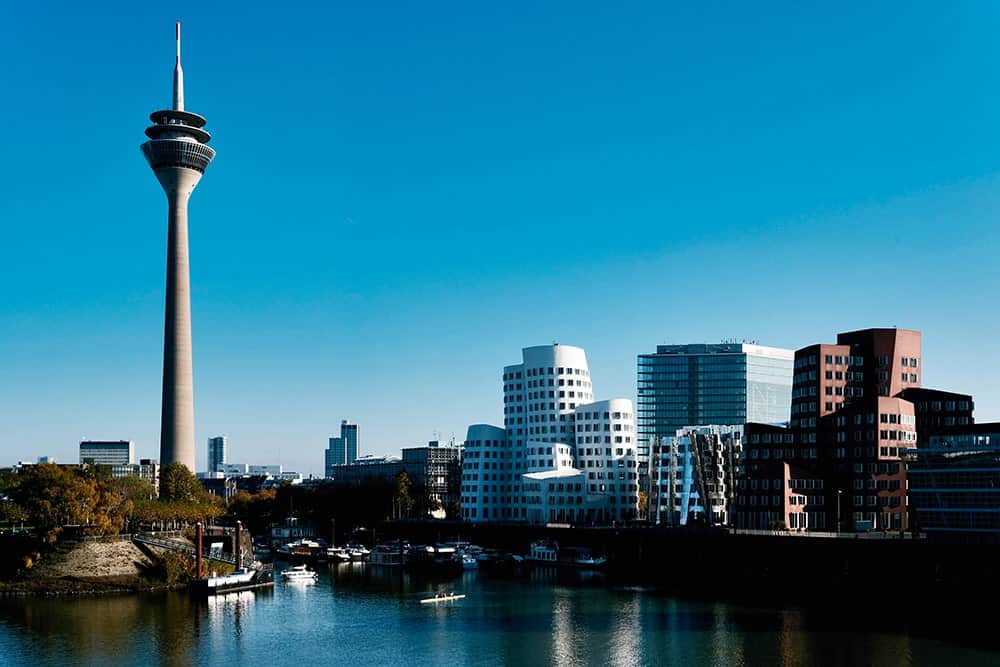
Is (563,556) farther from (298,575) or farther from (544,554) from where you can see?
(298,575)

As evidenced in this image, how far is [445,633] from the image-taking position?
10712 centimetres

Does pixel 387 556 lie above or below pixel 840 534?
below

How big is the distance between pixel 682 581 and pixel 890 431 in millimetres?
37879

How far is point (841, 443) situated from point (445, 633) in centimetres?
8305

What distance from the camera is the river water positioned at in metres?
93.0

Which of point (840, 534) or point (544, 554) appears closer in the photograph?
point (840, 534)

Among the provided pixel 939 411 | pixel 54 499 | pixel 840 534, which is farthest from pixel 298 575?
pixel 939 411

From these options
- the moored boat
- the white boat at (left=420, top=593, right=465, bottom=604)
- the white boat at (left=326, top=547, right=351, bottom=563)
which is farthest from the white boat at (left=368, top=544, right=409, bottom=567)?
the white boat at (left=420, top=593, right=465, bottom=604)

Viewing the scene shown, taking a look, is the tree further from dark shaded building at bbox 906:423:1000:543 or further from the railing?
dark shaded building at bbox 906:423:1000:543

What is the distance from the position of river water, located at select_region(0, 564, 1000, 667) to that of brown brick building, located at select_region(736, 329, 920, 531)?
34.6 m

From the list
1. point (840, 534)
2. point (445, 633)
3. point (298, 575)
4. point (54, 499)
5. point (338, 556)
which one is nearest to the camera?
point (445, 633)

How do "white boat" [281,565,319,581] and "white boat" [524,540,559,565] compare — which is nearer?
"white boat" [281,565,319,581]

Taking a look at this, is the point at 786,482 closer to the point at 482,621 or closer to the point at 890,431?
the point at 890,431

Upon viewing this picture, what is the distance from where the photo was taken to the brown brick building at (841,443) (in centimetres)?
16075
